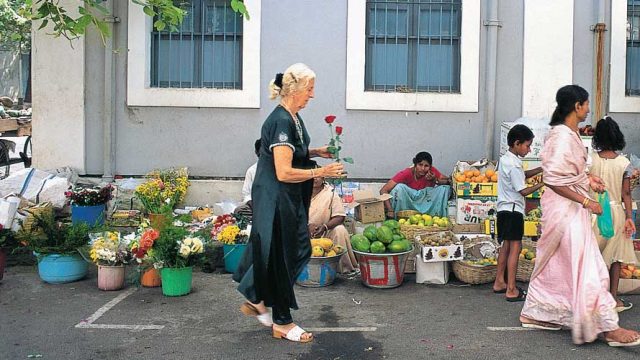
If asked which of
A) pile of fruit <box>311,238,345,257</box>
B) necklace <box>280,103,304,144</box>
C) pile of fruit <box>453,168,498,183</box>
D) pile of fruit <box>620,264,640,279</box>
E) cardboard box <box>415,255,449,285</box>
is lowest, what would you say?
cardboard box <box>415,255,449,285</box>

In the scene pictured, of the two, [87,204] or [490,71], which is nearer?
[87,204]

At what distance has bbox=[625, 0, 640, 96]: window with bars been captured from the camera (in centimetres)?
1006

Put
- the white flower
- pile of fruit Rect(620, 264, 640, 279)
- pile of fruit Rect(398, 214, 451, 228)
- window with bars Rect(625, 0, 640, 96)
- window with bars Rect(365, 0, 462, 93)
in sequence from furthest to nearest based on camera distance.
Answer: window with bars Rect(625, 0, 640, 96) → window with bars Rect(365, 0, 462, 93) → pile of fruit Rect(398, 214, 451, 228) → pile of fruit Rect(620, 264, 640, 279) → the white flower

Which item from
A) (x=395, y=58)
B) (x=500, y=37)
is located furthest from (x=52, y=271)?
(x=500, y=37)

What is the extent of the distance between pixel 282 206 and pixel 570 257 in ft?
7.05

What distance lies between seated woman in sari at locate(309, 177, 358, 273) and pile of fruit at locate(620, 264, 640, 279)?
2663 millimetres

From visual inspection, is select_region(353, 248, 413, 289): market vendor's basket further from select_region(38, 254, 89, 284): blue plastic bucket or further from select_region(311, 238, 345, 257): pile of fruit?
select_region(38, 254, 89, 284): blue plastic bucket

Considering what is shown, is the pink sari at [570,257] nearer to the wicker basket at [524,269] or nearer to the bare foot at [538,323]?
the bare foot at [538,323]

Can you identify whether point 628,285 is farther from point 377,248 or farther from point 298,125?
point 298,125

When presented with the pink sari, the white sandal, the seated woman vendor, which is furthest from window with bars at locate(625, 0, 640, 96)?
the white sandal

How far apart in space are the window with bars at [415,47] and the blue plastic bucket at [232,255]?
355 centimetres

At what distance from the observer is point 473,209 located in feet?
29.0

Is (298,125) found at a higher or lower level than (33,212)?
higher

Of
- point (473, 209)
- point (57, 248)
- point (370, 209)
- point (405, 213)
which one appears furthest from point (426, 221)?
point (57, 248)
